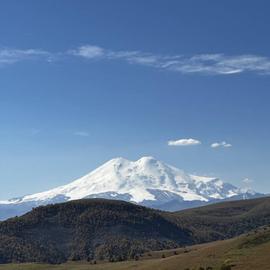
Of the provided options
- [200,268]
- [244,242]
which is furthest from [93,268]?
[200,268]

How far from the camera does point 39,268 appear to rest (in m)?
134

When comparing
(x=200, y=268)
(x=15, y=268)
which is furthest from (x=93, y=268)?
(x=200, y=268)

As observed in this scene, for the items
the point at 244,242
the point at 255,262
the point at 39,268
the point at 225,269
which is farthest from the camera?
the point at 39,268

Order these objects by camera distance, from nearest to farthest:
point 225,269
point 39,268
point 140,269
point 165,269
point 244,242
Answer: point 225,269, point 165,269, point 140,269, point 244,242, point 39,268

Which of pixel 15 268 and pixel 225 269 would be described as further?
pixel 15 268

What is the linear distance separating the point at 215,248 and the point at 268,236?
11626 millimetres

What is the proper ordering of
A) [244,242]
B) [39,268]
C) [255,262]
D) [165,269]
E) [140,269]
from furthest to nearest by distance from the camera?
[39,268]
[244,242]
[140,269]
[165,269]
[255,262]

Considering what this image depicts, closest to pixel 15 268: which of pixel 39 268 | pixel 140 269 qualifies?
pixel 39 268

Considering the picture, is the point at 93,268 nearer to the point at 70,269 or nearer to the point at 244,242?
the point at 70,269

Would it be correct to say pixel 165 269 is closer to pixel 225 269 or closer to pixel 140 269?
pixel 140 269

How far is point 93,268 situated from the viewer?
12731 cm

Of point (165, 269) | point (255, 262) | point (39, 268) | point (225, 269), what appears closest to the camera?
point (225, 269)

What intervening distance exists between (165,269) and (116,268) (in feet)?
69.8

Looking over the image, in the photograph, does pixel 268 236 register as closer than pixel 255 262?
No
